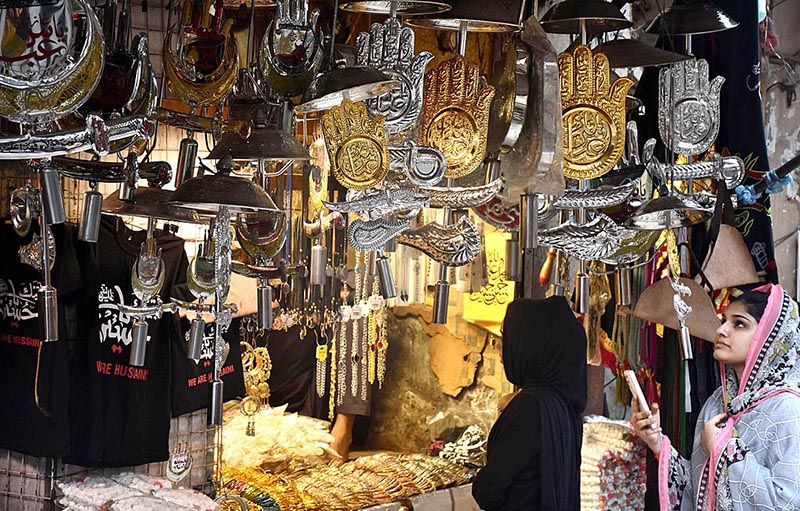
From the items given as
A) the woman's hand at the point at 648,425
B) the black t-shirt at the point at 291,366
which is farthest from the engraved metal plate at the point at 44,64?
the black t-shirt at the point at 291,366

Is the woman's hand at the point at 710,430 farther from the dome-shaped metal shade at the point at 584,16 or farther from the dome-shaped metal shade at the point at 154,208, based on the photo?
the dome-shaped metal shade at the point at 154,208

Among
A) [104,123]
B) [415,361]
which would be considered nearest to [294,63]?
[104,123]

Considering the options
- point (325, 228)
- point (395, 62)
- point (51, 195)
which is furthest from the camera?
point (325, 228)

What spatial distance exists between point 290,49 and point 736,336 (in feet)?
5.76

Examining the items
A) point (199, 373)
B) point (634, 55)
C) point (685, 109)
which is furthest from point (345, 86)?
point (199, 373)

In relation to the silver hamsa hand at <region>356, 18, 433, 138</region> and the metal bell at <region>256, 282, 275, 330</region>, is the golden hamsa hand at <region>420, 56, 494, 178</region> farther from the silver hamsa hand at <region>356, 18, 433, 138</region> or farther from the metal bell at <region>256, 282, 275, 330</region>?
the metal bell at <region>256, 282, 275, 330</region>

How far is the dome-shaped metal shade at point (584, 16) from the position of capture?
284 cm

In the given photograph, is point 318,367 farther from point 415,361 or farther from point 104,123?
point 104,123

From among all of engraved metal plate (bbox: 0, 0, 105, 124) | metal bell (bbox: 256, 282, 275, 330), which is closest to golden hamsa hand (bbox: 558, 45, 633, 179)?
metal bell (bbox: 256, 282, 275, 330)

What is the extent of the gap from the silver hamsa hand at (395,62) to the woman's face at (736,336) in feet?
4.64

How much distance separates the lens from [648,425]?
3400mm

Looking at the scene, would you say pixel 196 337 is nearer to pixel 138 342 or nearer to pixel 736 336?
pixel 138 342

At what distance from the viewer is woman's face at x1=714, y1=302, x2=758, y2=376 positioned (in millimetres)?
A: 3311

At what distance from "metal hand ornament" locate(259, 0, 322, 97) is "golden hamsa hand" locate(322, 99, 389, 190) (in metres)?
0.13
